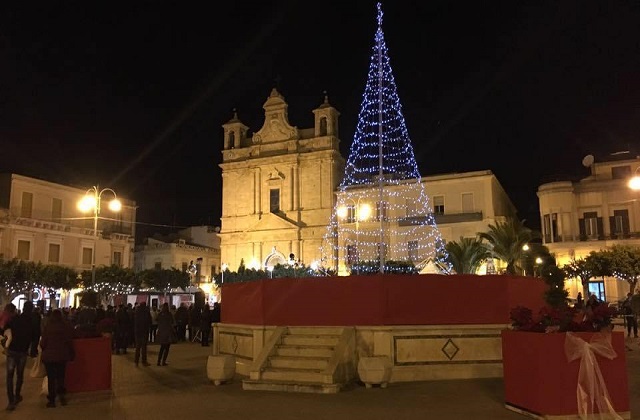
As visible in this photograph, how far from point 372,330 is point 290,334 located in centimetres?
170

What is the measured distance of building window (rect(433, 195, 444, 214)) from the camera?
42.8 m

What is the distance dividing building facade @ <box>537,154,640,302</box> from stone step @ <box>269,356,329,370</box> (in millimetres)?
31918

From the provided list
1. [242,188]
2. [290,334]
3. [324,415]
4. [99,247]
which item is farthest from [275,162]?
[324,415]

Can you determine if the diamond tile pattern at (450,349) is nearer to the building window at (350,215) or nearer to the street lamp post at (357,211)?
the street lamp post at (357,211)

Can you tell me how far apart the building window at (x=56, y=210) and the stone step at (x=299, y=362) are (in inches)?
1490

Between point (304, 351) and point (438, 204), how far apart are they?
3327cm

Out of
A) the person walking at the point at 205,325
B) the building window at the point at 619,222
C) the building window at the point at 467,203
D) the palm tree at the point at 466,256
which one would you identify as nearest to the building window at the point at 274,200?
the building window at the point at 467,203

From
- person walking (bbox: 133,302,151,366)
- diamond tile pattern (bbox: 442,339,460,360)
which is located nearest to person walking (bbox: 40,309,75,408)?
person walking (bbox: 133,302,151,366)

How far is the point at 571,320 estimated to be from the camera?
774cm

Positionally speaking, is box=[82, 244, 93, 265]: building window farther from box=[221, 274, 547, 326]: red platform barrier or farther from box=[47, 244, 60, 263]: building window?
box=[221, 274, 547, 326]: red platform barrier

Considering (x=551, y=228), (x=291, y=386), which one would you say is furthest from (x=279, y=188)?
(x=291, y=386)

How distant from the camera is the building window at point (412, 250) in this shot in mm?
41909

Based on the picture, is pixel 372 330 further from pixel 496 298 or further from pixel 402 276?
pixel 496 298

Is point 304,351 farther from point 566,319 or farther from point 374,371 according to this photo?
point 566,319
